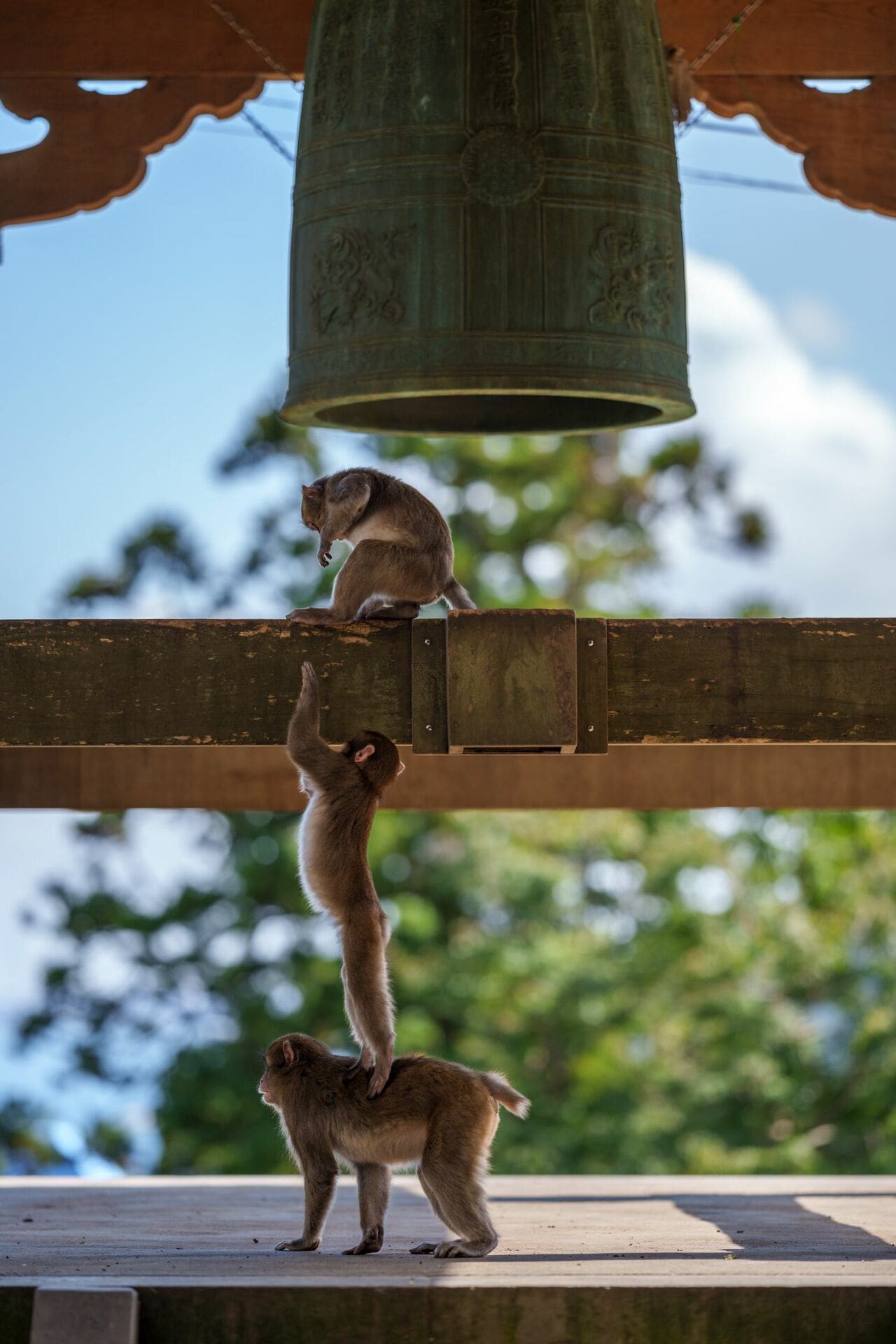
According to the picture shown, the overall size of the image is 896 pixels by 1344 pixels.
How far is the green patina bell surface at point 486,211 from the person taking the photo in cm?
413

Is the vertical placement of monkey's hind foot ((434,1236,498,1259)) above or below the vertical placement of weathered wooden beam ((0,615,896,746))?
below

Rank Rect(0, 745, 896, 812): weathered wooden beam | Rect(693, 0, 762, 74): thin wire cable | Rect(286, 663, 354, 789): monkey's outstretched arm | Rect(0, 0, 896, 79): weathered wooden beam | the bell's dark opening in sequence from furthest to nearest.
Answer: Rect(0, 745, 896, 812): weathered wooden beam
Rect(0, 0, 896, 79): weathered wooden beam
Rect(693, 0, 762, 74): thin wire cable
the bell's dark opening
Rect(286, 663, 354, 789): monkey's outstretched arm

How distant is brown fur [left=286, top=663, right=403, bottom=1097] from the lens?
413 cm

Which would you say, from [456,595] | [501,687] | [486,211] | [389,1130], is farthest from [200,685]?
[486,211]

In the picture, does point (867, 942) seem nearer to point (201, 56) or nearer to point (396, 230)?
point (201, 56)

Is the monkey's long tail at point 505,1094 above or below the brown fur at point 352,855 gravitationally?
below

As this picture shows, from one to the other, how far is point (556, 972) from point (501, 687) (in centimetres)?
1192

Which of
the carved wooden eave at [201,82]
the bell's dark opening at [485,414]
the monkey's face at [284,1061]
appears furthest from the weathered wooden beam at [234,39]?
the monkey's face at [284,1061]

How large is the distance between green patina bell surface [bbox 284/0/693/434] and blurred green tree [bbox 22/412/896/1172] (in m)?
11.3

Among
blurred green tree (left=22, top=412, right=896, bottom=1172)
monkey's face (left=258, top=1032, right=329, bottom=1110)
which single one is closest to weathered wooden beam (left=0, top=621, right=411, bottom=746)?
monkey's face (left=258, top=1032, right=329, bottom=1110)

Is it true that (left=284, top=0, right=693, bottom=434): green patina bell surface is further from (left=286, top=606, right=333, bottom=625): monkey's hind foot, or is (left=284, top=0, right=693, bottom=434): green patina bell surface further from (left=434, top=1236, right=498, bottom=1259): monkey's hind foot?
(left=434, top=1236, right=498, bottom=1259): monkey's hind foot

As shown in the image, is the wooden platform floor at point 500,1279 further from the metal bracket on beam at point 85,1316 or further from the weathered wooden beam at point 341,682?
the weathered wooden beam at point 341,682

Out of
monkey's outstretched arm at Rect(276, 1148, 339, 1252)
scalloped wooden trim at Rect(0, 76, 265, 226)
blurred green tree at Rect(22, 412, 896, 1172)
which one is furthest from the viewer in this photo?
blurred green tree at Rect(22, 412, 896, 1172)

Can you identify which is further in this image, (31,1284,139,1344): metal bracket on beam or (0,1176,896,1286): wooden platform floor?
(0,1176,896,1286): wooden platform floor
